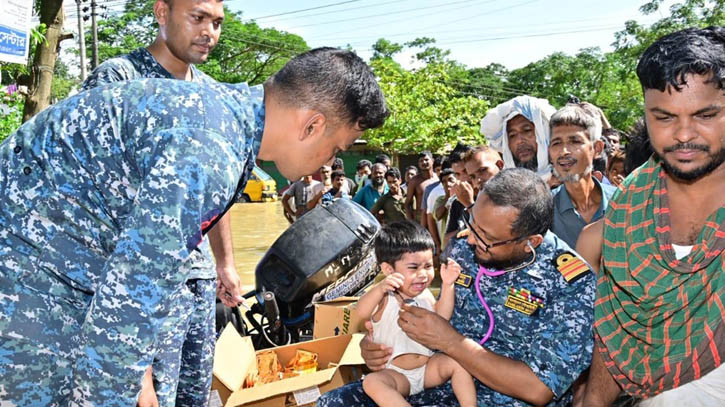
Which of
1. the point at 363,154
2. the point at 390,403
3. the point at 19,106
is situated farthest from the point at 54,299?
the point at 363,154

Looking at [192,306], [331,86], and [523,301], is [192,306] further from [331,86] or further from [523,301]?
[523,301]

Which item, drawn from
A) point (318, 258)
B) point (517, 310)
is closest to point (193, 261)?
point (517, 310)

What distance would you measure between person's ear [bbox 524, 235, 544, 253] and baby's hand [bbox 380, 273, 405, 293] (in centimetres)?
57

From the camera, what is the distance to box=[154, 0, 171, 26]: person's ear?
2.50m

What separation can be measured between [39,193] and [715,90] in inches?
69.9

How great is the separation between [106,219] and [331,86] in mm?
614

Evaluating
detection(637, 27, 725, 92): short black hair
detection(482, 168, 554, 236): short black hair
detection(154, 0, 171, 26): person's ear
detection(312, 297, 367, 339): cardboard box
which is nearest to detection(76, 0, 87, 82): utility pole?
detection(312, 297, 367, 339): cardboard box

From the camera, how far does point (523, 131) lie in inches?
142

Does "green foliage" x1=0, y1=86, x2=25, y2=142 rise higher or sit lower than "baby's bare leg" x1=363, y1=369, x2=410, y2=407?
higher

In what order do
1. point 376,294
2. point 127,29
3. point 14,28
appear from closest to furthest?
point 376,294, point 14,28, point 127,29

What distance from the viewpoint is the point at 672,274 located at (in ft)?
6.15

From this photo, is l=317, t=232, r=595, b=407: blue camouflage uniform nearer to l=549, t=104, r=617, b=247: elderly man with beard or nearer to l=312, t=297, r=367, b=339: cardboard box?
l=549, t=104, r=617, b=247: elderly man with beard

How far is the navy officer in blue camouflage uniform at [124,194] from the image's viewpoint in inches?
49.8

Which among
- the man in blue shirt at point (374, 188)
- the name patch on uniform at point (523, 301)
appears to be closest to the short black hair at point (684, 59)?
the name patch on uniform at point (523, 301)
